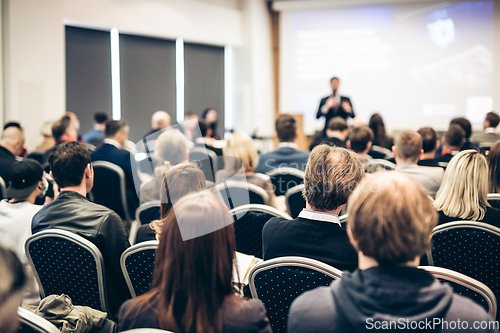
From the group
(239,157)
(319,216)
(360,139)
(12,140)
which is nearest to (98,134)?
(12,140)

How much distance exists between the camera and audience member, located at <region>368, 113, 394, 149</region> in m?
5.70

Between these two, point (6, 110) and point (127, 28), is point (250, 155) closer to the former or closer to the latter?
point (6, 110)

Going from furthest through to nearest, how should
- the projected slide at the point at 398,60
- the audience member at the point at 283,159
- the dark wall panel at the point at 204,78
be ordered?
the dark wall panel at the point at 204,78 < the projected slide at the point at 398,60 < the audience member at the point at 283,159

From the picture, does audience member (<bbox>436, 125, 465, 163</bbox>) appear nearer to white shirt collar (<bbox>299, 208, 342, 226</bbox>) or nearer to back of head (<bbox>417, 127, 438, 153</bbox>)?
back of head (<bbox>417, 127, 438, 153</bbox>)

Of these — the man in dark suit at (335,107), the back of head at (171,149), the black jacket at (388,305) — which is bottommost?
the black jacket at (388,305)

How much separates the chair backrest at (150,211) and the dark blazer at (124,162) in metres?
1.30

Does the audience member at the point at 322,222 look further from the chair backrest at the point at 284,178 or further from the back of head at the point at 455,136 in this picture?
the back of head at the point at 455,136

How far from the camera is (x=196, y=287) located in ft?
3.66

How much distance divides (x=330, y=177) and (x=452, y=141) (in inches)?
111

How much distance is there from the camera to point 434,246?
208 cm

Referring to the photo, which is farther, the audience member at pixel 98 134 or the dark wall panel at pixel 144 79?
the dark wall panel at pixel 144 79

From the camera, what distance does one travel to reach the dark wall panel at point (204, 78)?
31.3 ft

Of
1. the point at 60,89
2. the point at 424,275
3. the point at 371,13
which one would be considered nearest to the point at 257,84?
the point at 371,13

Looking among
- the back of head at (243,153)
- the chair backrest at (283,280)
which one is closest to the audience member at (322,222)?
the chair backrest at (283,280)
